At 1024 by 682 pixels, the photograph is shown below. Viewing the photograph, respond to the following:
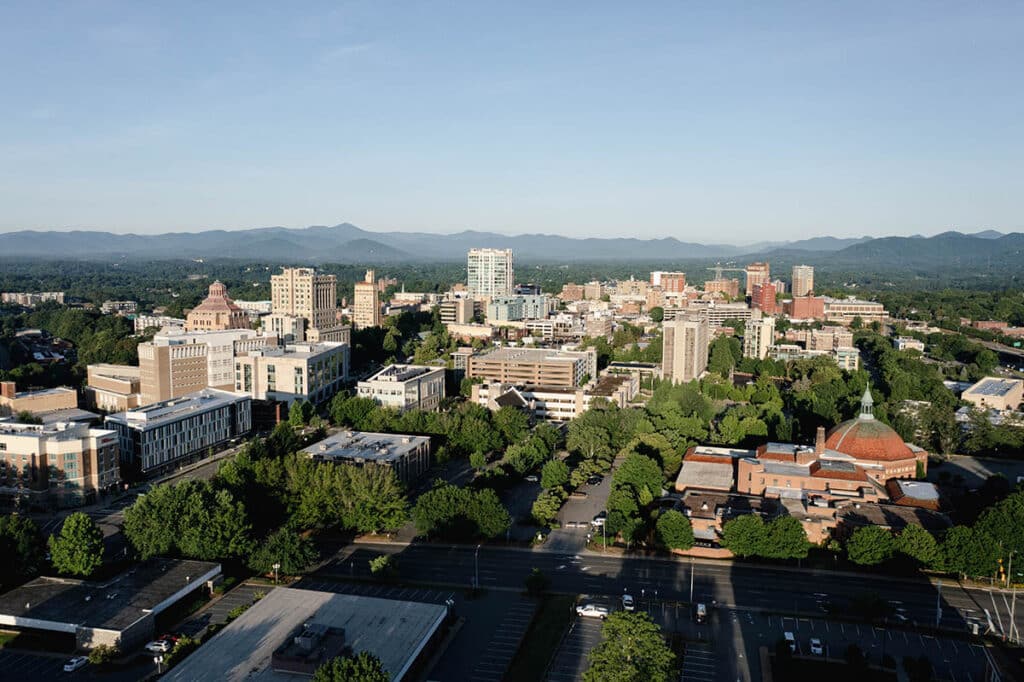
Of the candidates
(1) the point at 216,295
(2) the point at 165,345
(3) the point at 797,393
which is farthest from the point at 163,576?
(1) the point at 216,295

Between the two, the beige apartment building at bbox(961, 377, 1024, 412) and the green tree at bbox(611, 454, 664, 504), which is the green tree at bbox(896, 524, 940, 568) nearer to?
the green tree at bbox(611, 454, 664, 504)

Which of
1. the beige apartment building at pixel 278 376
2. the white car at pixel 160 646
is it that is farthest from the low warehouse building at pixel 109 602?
the beige apartment building at pixel 278 376

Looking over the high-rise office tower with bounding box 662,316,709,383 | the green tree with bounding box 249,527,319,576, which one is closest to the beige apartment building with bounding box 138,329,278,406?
the green tree with bounding box 249,527,319,576

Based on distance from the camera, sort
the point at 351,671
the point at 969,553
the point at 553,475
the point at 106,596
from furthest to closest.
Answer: the point at 553,475 < the point at 969,553 < the point at 106,596 < the point at 351,671

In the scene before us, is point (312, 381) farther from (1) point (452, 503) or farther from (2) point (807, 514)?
(2) point (807, 514)

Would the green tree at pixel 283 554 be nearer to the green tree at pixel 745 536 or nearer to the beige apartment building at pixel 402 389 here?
the green tree at pixel 745 536

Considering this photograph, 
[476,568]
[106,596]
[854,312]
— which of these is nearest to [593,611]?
[476,568]

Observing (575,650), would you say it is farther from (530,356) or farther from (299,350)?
(530,356)

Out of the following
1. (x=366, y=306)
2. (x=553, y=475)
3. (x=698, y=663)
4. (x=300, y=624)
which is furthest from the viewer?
→ (x=366, y=306)
